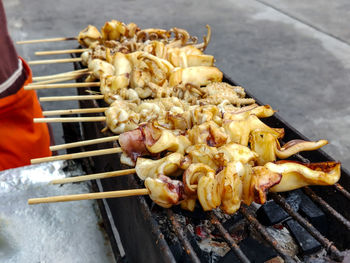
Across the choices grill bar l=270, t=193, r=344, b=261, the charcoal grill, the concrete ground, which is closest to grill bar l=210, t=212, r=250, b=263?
the charcoal grill

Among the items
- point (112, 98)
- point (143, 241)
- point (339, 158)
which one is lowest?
point (339, 158)

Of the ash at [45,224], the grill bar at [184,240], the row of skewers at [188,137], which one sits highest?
the row of skewers at [188,137]

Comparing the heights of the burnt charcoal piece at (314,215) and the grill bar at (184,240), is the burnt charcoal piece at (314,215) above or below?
below

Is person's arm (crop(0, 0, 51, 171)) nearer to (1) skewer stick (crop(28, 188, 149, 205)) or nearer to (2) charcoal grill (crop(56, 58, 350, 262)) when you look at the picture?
(2) charcoal grill (crop(56, 58, 350, 262))

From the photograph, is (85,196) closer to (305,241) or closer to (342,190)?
(305,241)

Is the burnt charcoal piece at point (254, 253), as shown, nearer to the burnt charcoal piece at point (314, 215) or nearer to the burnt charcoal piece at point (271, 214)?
the burnt charcoal piece at point (271, 214)

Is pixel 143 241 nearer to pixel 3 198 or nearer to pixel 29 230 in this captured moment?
pixel 29 230

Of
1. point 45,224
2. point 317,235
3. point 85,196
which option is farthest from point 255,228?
point 45,224

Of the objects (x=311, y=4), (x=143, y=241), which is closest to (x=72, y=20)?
(x=311, y=4)

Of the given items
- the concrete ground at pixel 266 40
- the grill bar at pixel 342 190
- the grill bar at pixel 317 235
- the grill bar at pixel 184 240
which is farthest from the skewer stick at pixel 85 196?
the concrete ground at pixel 266 40
